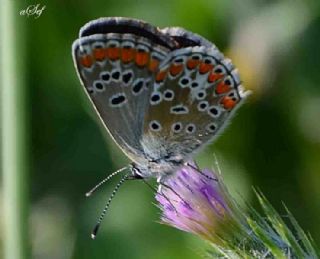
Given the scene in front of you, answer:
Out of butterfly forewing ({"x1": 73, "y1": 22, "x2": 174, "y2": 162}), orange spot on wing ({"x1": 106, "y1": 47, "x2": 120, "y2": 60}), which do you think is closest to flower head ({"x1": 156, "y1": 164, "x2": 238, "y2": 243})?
butterfly forewing ({"x1": 73, "y1": 22, "x2": 174, "y2": 162})

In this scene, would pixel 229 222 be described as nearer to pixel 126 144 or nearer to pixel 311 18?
pixel 126 144

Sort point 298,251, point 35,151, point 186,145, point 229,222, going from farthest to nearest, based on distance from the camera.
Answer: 1. point 35,151
2. point 186,145
3. point 229,222
4. point 298,251

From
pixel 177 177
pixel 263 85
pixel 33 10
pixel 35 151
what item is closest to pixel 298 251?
pixel 177 177

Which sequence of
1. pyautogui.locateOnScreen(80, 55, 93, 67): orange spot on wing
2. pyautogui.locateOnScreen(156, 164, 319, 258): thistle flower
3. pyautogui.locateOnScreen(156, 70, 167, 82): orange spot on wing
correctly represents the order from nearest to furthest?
1. pyautogui.locateOnScreen(156, 164, 319, 258): thistle flower
2. pyautogui.locateOnScreen(80, 55, 93, 67): orange spot on wing
3. pyautogui.locateOnScreen(156, 70, 167, 82): orange spot on wing

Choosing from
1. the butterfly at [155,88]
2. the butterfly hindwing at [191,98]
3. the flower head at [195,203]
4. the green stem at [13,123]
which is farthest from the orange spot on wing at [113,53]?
the flower head at [195,203]

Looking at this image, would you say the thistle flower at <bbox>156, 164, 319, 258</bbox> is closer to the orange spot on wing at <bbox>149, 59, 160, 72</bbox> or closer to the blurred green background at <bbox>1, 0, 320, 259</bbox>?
the orange spot on wing at <bbox>149, 59, 160, 72</bbox>

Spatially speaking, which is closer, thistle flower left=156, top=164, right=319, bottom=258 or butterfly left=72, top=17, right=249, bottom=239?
thistle flower left=156, top=164, right=319, bottom=258

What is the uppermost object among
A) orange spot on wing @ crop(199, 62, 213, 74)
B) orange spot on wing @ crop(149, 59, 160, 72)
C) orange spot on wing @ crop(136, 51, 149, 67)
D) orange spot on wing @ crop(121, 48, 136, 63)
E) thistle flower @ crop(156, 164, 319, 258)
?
orange spot on wing @ crop(121, 48, 136, 63)
